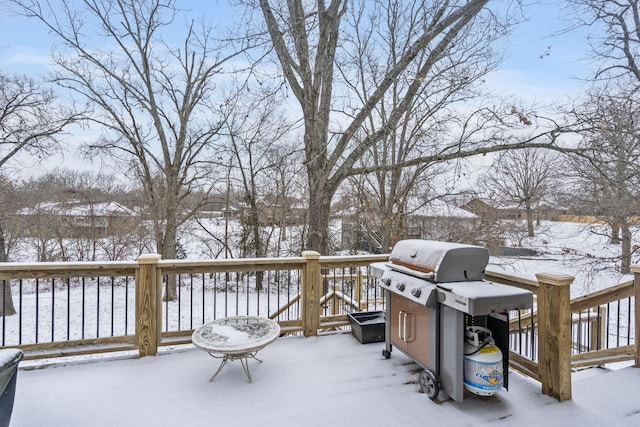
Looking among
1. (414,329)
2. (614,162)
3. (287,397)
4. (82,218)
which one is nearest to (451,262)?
(414,329)

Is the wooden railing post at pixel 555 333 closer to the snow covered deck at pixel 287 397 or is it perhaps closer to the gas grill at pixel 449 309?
the snow covered deck at pixel 287 397

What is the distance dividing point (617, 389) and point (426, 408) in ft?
5.24

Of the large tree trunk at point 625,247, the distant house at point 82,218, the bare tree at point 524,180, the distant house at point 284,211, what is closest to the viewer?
the large tree trunk at point 625,247

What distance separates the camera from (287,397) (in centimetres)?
244

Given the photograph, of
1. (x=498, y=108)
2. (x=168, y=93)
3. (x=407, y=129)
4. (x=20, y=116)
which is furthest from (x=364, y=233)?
(x=20, y=116)

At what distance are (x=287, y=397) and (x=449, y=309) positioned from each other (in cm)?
139

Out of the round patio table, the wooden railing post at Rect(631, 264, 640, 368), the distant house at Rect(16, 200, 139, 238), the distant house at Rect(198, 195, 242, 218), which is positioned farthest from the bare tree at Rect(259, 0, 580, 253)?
the distant house at Rect(16, 200, 139, 238)

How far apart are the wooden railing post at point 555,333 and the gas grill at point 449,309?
0.30m

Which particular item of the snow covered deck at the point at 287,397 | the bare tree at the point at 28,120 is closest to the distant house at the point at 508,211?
the snow covered deck at the point at 287,397

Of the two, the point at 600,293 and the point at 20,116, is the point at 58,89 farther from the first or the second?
the point at 600,293

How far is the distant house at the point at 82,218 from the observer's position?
12461mm

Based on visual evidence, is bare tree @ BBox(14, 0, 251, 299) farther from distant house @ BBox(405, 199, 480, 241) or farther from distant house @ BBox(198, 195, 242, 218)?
distant house @ BBox(405, 199, 480, 241)

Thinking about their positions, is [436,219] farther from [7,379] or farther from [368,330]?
[7,379]

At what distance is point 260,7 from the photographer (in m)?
5.97
